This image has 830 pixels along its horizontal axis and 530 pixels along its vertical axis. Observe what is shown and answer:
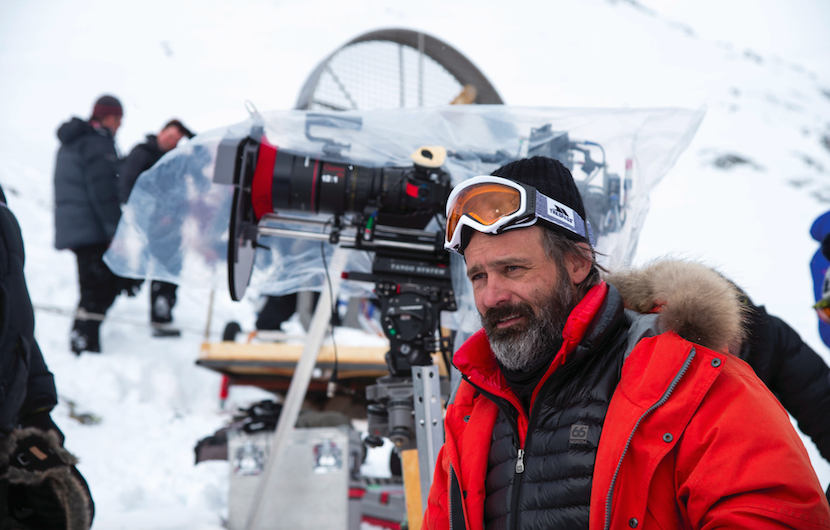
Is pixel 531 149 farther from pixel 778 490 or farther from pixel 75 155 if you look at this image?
pixel 75 155

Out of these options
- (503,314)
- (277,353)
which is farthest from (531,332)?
(277,353)

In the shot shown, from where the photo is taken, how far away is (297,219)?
2.30 m

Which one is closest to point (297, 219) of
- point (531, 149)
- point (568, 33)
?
point (531, 149)

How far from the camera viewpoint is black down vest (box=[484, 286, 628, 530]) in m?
1.02

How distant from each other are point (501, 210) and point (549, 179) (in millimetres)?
156

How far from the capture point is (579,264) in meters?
1.34

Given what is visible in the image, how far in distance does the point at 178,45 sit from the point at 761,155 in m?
17.4

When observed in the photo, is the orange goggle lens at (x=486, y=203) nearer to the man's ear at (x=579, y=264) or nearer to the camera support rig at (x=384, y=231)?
the man's ear at (x=579, y=264)

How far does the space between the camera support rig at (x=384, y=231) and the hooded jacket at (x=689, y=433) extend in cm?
88

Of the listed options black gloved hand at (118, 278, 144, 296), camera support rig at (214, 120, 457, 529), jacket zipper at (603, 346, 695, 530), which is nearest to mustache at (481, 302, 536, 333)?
jacket zipper at (603, 346, 695, 530)

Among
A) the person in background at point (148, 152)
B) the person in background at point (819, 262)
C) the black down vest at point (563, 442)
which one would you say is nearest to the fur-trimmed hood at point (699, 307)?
the black down vest at point (563, 442)

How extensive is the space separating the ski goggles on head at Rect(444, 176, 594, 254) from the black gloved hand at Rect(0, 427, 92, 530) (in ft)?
4.63

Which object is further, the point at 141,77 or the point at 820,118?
the point at 820,118

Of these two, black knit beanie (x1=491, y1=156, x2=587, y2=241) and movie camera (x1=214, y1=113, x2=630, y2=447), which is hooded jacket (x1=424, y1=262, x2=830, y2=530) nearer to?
black knit beanie (x1=491, y1=156, x2=587, y2=241)
